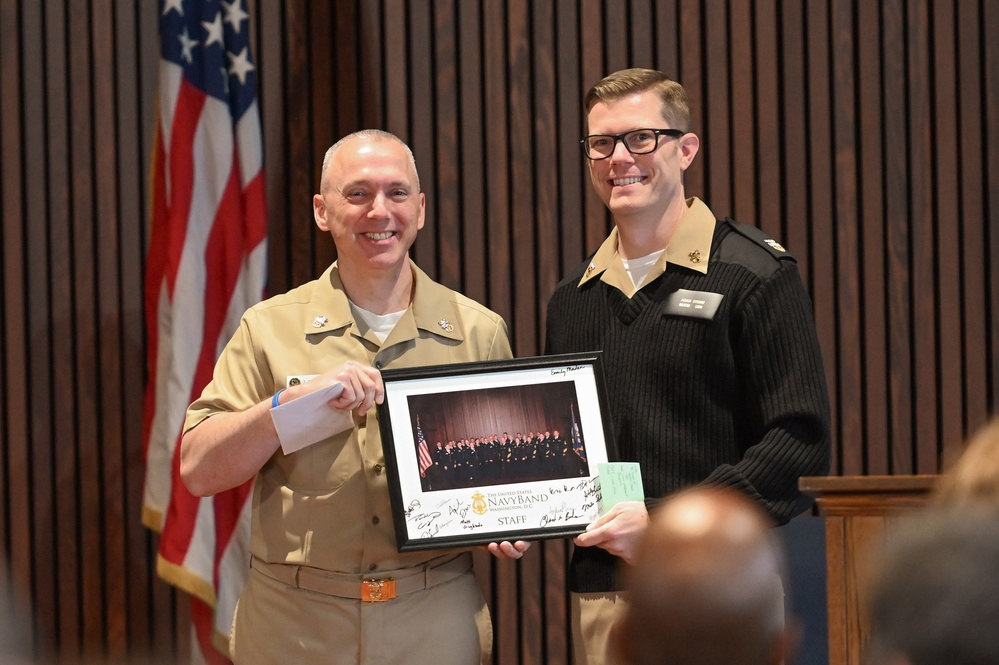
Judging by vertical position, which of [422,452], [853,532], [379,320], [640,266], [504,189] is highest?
[504,189]

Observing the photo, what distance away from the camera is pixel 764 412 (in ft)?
8.80

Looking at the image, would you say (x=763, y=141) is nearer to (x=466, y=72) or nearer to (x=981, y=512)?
(x=466, y=72)

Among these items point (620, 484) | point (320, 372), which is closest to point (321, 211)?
point (320, 372)

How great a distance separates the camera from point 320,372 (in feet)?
9.16

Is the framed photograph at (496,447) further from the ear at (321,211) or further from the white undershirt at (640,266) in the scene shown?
the ear at (321,211)

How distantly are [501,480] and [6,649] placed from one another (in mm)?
2071

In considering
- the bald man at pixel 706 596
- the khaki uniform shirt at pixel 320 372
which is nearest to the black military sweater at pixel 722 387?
the khaki uniform shirt at pixel 320 372

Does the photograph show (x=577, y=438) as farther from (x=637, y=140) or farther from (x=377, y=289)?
(x=637, y=140)

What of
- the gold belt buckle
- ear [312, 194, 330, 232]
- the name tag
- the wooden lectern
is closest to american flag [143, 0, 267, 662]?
ear [312, 194, 330, 232]

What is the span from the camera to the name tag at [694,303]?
2.70m

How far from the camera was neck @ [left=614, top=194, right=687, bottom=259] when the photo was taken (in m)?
2.87

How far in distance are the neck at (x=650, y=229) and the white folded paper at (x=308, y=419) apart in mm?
792

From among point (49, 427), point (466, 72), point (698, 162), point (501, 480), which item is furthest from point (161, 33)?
point (501, 480)

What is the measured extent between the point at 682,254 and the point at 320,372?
0.88 meters
